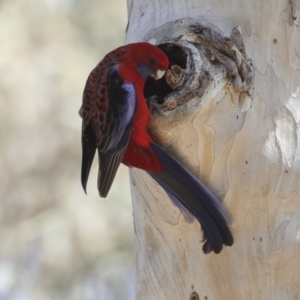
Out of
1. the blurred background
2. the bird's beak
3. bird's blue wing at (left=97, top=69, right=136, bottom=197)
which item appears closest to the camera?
bird's blue wing at (left=97, top=69, right=136, bottom=197)

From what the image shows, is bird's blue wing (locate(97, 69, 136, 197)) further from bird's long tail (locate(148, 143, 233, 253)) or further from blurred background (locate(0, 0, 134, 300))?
blurred background (locate(0, 0, 134, 300))

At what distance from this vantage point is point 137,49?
69.1 inches

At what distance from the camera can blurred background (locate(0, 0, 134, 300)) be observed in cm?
328

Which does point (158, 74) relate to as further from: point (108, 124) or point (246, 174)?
point (246, 174)

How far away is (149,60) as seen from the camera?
1.69 metres

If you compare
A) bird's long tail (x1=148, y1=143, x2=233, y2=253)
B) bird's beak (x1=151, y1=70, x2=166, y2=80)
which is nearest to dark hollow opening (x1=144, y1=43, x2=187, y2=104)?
bird's beak (x1=151, y1=70, x2=166, y2=80)

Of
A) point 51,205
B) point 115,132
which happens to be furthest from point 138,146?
point 51,205

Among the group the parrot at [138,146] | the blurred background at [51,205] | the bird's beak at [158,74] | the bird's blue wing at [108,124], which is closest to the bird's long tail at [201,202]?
the parrot at [138,146]

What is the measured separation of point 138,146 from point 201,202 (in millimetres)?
234

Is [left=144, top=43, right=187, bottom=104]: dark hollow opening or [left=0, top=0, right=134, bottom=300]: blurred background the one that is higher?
[left=0, top=0, right=134, bottom=300]: blurred background

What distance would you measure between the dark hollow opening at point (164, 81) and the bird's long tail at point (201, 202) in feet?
0.59

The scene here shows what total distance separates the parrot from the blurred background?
1580 millimetres

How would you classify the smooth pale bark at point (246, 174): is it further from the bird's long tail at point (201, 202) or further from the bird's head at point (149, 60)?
the bird's head at point (149, 60)

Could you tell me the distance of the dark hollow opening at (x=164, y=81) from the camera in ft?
5.52
